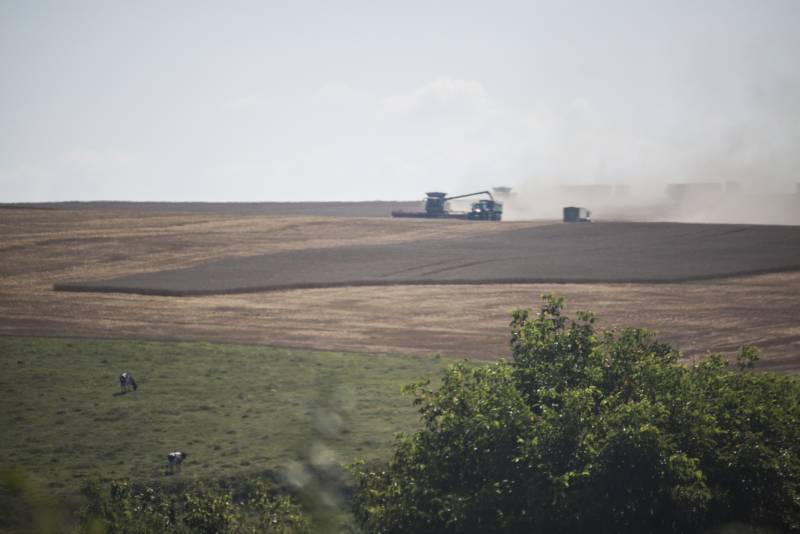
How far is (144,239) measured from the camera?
331 ft

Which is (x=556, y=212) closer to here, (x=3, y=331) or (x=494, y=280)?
(x=494, y=280)

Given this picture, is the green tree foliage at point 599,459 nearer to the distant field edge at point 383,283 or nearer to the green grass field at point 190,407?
the green grass field at point 190,407

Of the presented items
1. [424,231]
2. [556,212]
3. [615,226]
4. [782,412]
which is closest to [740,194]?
[556,212]

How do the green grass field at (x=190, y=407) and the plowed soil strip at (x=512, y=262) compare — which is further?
the plowed soil strip at (x=512, y=262)

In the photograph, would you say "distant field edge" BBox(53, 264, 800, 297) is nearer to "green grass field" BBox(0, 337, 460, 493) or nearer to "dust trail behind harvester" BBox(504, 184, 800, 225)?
"green grass field" BBox(0, 337, 460, 493)

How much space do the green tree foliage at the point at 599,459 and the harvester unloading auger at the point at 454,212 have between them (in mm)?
104671

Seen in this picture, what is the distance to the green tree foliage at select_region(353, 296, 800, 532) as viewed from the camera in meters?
23.4

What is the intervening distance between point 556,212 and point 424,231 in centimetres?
5040

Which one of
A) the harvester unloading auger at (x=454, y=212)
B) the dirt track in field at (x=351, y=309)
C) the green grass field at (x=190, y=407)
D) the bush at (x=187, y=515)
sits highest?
the harvester unloading auger at (x=454, y=212)

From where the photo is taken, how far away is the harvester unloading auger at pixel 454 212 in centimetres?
13300

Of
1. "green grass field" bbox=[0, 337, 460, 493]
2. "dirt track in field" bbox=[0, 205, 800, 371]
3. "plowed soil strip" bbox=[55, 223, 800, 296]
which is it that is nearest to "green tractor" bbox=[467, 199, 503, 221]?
"plowed soil strip" bbox=[55, 223, 800, 296]

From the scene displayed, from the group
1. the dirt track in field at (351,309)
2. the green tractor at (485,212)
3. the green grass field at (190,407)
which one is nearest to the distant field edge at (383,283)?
the dirt track in field at (351,309)

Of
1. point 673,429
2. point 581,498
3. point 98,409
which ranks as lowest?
point 98,409

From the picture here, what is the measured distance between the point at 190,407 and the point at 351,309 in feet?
84.5
